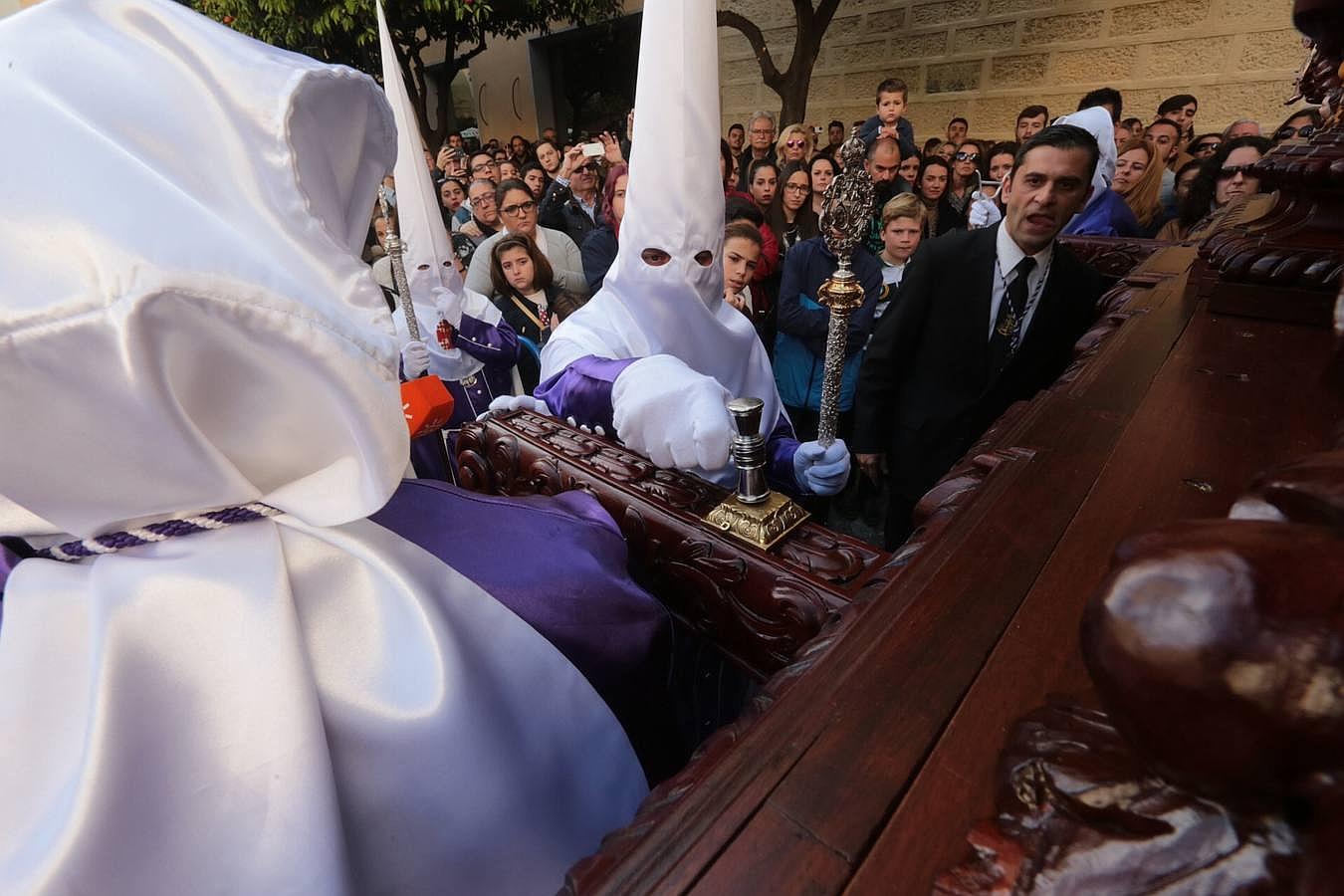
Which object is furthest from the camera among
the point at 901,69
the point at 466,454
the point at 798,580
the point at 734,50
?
the point at 734,50

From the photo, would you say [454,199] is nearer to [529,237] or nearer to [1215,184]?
[529,237]

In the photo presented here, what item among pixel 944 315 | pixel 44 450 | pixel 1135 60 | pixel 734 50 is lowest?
pixel 944 315

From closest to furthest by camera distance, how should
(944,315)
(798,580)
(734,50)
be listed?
(798,580)
(944,315)
(734,50)

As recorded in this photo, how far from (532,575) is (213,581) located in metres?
0.33

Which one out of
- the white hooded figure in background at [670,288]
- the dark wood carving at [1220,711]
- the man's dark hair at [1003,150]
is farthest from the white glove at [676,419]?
the man's dark hair at [1003,150]

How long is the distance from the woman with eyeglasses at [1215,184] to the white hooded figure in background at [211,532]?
3858 millimetres

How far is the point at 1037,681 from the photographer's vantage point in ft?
1.25

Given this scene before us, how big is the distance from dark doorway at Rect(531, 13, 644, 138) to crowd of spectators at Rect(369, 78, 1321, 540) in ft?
26.7

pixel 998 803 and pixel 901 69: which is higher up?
pixel 901 69

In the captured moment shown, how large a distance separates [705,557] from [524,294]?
2.67 meters

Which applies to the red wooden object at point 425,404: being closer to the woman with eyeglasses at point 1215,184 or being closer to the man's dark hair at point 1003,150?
the woman with eyeglasses at point 1215,184

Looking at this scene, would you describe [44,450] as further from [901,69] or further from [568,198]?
[901,69]

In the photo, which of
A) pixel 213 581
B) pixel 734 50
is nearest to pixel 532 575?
pixel 213 581

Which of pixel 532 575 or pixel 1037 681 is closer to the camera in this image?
pixel 1037 681
